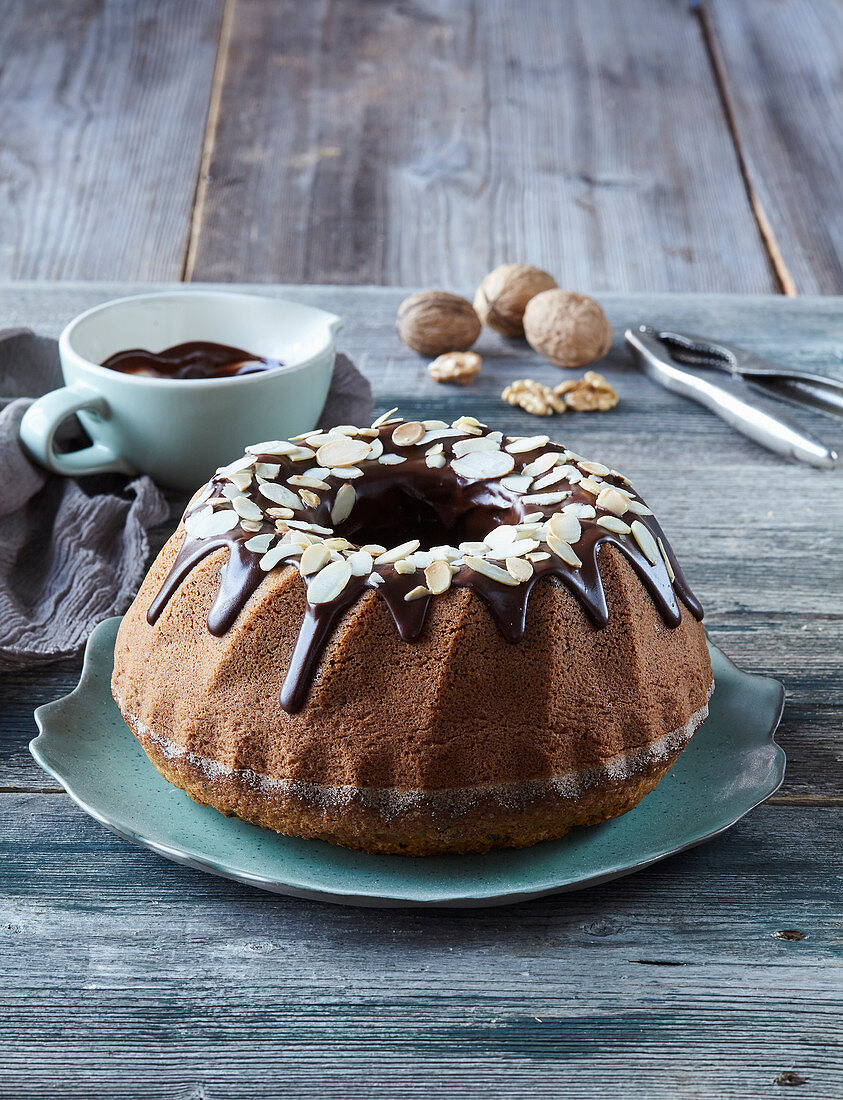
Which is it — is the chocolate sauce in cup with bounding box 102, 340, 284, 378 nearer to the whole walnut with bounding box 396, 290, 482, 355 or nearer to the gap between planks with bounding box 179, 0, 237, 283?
the whole walnut with bounding box 396, 290, 482, 355

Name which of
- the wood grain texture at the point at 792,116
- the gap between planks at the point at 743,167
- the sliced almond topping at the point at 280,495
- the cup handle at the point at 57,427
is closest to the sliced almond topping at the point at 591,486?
the sliced almond topping at the point at 280,495

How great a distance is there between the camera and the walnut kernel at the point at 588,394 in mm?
1592

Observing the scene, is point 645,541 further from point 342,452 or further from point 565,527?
point 342,452

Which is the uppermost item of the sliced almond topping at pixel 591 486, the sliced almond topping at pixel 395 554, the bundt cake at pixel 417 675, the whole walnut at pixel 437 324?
the sliced almond topping at pixel 591 486

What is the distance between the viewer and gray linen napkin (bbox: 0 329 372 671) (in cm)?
110

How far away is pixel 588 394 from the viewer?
1.60 m

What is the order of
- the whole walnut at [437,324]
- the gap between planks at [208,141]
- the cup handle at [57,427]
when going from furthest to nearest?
the gap between planks at [208,141], the whole walnut at [437,324], the cup handle at [57,427]

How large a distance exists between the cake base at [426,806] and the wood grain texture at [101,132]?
1859 millimetres

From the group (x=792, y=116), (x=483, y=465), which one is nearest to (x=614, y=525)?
(x=483, y=465)

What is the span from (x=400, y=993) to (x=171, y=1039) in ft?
0.47

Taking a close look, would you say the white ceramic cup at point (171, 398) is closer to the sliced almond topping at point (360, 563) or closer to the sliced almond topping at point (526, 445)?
the sliced almond topping at point (526, 445)

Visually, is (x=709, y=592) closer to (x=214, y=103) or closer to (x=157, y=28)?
(x=214, y=103)

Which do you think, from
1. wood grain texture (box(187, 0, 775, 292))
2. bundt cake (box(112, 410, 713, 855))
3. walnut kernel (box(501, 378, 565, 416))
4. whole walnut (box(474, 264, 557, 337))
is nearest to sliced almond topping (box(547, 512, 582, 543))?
bundt cake (box(112, 410, 713, 855))

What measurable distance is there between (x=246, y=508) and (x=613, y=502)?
0.92ft
